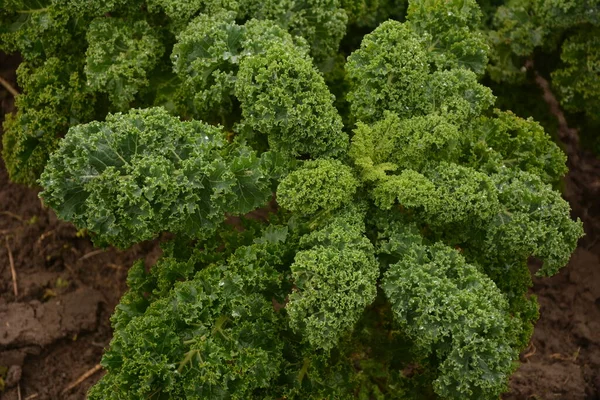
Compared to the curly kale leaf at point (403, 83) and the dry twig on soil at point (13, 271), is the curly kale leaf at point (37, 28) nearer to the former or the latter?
the dry twig on soil at point (13, 271)

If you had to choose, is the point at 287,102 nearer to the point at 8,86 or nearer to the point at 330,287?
the point at 330,287

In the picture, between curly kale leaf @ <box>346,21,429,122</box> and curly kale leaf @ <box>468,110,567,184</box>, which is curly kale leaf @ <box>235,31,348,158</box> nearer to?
curly kale leaf @ <box>346,21,429,122</box>

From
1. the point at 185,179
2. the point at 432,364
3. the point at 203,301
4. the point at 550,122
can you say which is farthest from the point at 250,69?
the point at 550,122

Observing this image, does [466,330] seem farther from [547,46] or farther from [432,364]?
[547,46]

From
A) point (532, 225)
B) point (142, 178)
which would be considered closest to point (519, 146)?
point (532, 225)

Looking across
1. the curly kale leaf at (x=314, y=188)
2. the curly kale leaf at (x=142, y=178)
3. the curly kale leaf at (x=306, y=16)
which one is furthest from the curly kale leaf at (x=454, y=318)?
the curly kale leaf at (x=306, y=16)
